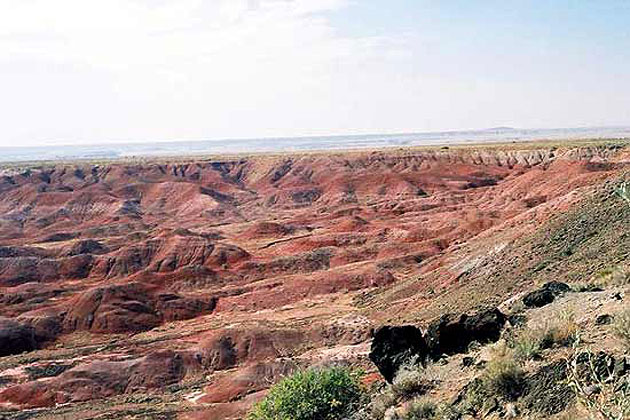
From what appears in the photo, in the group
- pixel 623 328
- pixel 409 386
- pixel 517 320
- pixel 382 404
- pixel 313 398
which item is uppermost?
pixel 623 328

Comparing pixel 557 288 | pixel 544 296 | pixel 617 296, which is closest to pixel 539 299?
pixel 544 296

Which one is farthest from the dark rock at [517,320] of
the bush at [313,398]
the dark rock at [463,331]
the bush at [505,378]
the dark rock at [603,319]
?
the bush at [313,398]

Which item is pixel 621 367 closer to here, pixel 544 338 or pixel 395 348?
pixel 544 338

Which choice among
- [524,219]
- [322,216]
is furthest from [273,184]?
[524,219]

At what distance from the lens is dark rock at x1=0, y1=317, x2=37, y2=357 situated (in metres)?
43.3

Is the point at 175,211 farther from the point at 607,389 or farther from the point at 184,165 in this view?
the point at 607,389

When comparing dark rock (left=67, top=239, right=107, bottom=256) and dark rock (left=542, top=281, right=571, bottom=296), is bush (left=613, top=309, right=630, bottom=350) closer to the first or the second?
dark rock (left=542, top=281, right=571, bottom=296)

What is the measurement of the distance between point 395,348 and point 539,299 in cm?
374

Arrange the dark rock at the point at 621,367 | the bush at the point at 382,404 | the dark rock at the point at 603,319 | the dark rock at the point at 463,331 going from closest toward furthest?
the dark rock at the point at 621,367, the dark rock at the point at 603,319, the bush at the point at 382,404, the dark rock at the point at 463,331

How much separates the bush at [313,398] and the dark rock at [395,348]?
100cm

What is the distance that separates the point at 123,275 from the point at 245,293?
1670cm

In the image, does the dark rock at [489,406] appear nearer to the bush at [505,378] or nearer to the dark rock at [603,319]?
the bush at [505,378]

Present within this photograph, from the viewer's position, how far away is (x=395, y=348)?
14266 mm

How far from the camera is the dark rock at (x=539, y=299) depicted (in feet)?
48.3
